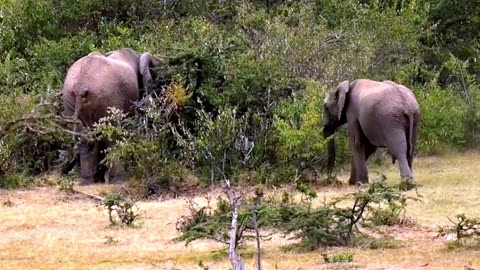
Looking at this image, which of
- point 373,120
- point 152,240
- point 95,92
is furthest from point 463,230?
point 95,92

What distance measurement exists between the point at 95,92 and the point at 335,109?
414cm

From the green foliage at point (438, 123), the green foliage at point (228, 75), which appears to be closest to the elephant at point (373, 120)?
the green foliage at point (228, 75)

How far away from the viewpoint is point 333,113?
17984 mm

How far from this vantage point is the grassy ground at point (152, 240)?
34.9ft

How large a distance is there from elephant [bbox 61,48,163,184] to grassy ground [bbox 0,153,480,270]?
163cm

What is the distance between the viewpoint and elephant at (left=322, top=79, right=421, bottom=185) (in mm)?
16672

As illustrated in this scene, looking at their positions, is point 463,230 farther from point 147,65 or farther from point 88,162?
point 147,65

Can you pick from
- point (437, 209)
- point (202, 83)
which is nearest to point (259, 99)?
point (202, 83)

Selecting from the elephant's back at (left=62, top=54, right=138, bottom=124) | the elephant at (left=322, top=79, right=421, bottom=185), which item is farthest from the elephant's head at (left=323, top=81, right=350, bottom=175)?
the elephant's back at (left=62, top=54, right=138, bottom=124)

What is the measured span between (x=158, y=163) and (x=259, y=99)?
291 centimetres

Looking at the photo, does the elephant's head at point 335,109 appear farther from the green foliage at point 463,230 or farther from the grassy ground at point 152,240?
the green foliage at point 463,230

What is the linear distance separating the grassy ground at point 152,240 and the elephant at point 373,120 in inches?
27.1

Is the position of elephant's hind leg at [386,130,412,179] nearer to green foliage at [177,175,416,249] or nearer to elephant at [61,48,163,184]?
green foliage at [177,175,416,249]

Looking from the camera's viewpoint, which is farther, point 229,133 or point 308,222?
point 229,133
